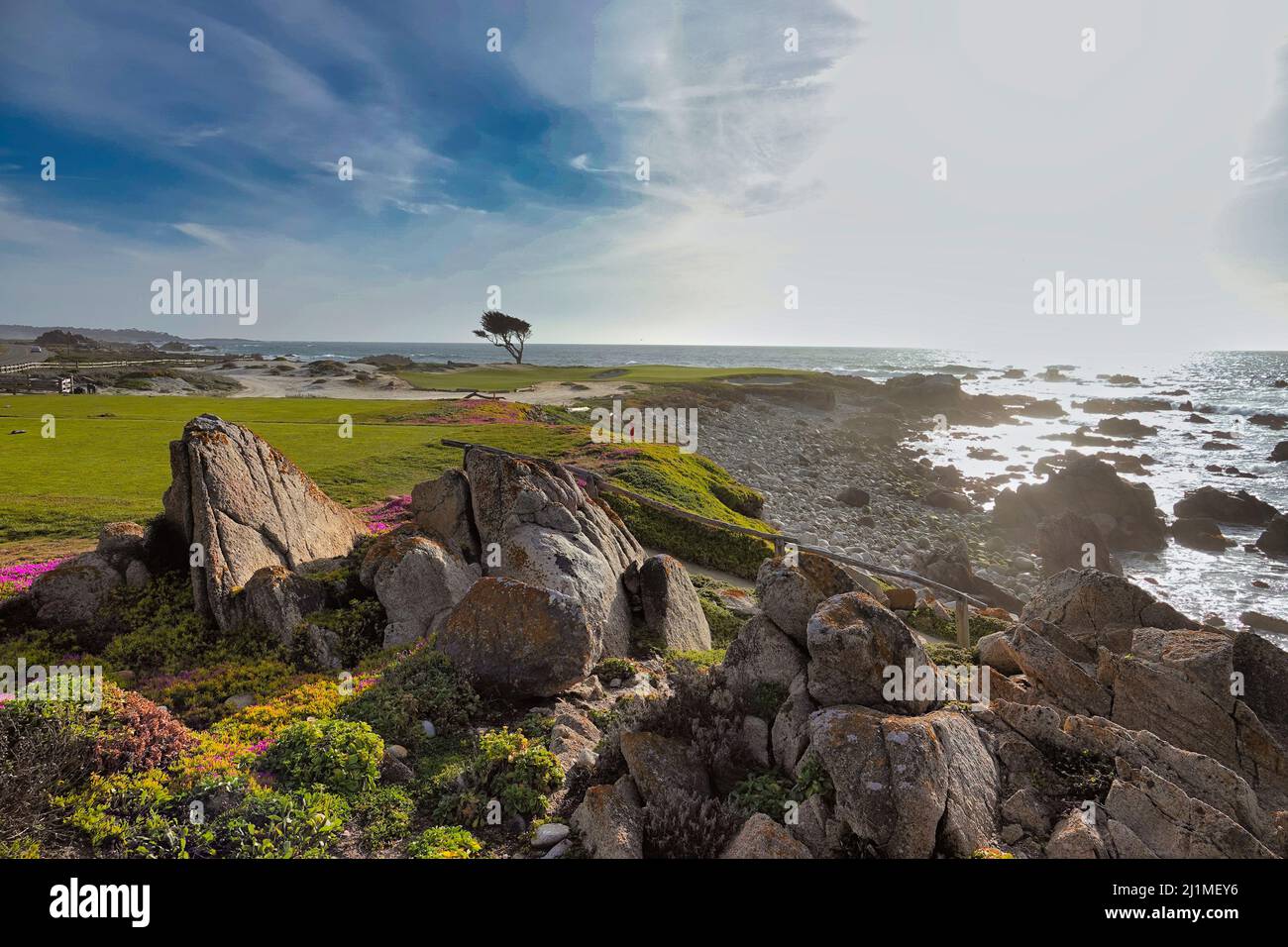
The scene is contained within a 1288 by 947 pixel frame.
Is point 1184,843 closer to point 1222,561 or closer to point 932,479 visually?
point 1222,561

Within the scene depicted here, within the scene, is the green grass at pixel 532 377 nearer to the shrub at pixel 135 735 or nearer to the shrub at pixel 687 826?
the shrub at pixel 135 735

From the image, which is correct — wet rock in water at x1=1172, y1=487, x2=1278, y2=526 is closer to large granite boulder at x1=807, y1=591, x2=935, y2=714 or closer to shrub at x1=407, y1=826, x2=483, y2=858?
large granite boulder at x1=807, y1=591, x2=935, y2=714

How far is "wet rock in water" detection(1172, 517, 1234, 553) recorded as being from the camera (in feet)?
105

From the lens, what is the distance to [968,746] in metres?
6.12

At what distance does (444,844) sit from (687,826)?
2.30 meters

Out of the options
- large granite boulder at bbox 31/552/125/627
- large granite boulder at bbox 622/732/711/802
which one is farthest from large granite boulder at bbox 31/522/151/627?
large granite boulder at bbox 622/732/711/802

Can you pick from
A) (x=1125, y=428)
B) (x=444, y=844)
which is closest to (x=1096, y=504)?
(x=1125, y=428)

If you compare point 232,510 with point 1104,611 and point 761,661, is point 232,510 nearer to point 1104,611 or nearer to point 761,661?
point 761,661

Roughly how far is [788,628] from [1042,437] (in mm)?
64594

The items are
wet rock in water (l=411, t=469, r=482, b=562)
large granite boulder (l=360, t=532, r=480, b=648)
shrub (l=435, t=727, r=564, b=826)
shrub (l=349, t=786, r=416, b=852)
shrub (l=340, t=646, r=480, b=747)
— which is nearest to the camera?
shrub (l=349, t=786, r=416, b=852)

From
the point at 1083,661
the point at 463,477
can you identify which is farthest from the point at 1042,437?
the point at 463,477

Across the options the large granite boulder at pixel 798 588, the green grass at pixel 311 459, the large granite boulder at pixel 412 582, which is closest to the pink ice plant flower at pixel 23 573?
the green grass at pixel 311 459

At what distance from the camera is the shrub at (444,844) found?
5446mm

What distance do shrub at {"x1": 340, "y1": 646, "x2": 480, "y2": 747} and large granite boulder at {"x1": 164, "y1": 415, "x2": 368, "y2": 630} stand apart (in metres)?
3.74
